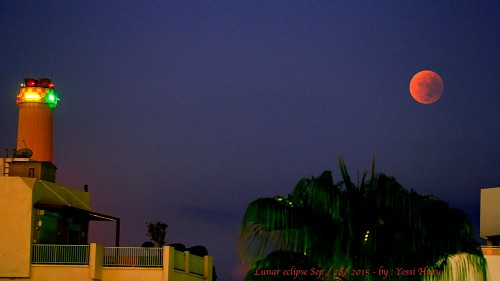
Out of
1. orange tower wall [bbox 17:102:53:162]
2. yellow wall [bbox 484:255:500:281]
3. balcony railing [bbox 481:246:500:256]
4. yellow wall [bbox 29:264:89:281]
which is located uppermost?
orange tower wall [bbox 17:102:53:162]

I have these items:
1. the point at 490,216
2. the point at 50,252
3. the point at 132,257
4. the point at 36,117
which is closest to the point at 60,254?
the point at 50,252

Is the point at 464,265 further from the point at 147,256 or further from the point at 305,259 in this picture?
the point at 147,256

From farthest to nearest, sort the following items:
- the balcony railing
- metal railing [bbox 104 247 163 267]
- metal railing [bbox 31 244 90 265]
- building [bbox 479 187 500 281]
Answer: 1. building [bbox 479 187 500 281]
2. metal railing [bbox 104 247 163 267]
3. metal railing [bbox 31 244 90 265]
4. the balcony railing

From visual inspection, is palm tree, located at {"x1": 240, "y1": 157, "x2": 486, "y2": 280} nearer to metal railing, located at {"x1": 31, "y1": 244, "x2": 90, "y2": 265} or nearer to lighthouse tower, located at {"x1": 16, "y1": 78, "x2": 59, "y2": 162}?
metal railing, located at {"x1": 31, "y1": 244, "x2": 90, "y2": 265}

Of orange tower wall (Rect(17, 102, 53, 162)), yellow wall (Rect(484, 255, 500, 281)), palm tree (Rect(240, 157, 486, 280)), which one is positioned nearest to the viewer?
palm tree (Rect(240, 157, 486, 280))

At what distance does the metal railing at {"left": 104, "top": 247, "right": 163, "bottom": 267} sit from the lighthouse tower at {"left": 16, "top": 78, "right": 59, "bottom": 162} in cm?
2899

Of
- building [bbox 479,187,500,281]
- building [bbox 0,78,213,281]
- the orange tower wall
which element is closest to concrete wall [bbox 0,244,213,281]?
building [bbox 0,78,213,281]

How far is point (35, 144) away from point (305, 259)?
5183 cm

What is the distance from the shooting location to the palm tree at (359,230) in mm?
23766

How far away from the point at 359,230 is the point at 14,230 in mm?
24520

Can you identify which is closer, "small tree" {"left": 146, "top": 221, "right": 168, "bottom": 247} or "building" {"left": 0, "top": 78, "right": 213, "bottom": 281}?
"building" {"left": 0, "top": 78, "right": 213, "bottom": 281}

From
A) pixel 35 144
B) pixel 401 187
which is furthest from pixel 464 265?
pixel 35 144

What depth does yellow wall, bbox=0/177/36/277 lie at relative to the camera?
44656 millimetres

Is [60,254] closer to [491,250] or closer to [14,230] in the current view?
[14,230]
